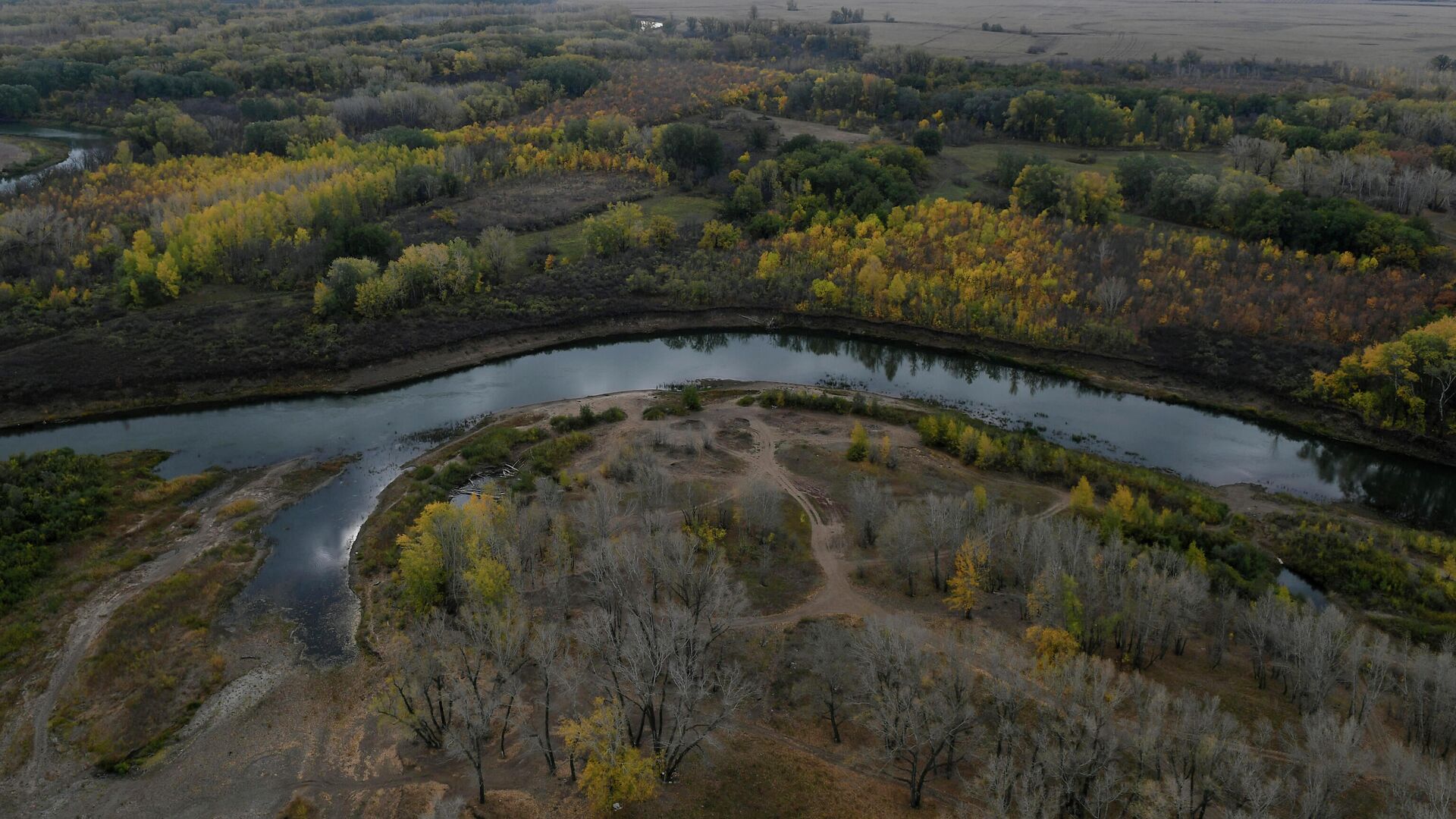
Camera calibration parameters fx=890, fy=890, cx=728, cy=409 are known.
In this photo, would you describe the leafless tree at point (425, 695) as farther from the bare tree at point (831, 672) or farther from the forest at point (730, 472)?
the bare tree at point (831, 672)

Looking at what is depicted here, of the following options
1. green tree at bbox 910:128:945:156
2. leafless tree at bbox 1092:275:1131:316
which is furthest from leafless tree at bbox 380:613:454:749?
green tree at bbox 910:128:945:156

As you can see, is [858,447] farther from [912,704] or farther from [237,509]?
[237,509]

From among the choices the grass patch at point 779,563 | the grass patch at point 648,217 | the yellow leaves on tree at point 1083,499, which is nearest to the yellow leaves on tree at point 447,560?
the grass patch at point 779,563

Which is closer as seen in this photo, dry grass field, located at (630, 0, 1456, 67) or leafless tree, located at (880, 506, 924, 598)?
leafless tree, located at (880, 506, 924, 598)

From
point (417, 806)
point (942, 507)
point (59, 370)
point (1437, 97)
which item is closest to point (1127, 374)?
point (942, 507)

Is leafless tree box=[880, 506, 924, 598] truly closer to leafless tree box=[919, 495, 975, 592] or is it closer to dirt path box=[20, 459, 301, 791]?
leafless tree box=[919, 495, 975, 592]
